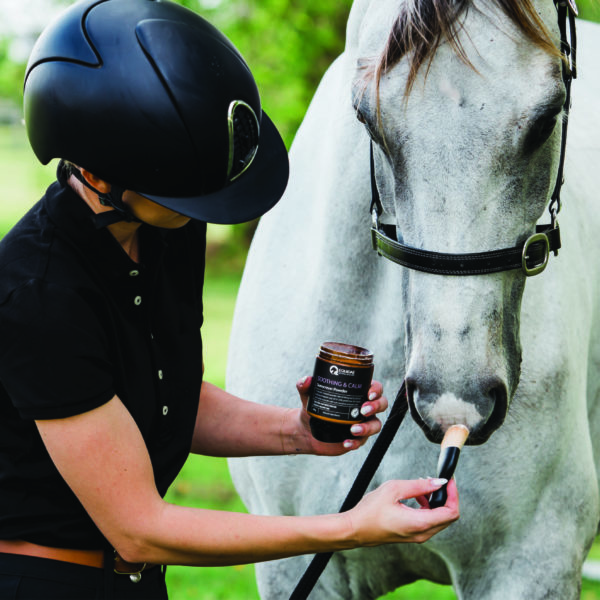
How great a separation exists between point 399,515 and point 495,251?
58 centimetres

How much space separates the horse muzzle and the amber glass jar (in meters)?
0.19

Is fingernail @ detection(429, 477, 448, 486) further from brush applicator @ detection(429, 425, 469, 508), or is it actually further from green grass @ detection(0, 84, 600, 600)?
green grass @ detection(0, 84, 600, 600)

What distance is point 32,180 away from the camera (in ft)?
55.5

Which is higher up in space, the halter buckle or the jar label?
the halter buckle

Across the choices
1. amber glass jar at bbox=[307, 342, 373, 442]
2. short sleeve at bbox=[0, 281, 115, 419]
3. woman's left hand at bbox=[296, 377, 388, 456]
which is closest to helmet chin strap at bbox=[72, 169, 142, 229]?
short sleeve at bbox=[0, 281, 115, 419]

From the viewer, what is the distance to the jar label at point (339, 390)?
196cm

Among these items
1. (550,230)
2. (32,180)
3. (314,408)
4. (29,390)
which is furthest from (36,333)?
(32,180)

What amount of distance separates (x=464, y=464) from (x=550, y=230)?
0.70 meters

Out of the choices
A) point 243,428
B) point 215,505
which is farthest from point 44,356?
point 215,505

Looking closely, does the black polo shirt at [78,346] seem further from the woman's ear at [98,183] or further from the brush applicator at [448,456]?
the brush applicator at [448,456]

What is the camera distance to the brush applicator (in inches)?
66.9

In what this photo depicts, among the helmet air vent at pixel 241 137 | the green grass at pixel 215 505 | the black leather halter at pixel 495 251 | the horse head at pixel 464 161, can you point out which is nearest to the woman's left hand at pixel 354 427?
the horse head at pixel 464 161

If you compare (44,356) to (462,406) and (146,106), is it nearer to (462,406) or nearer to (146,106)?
(146,106)

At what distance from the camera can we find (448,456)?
1698 millimetres
